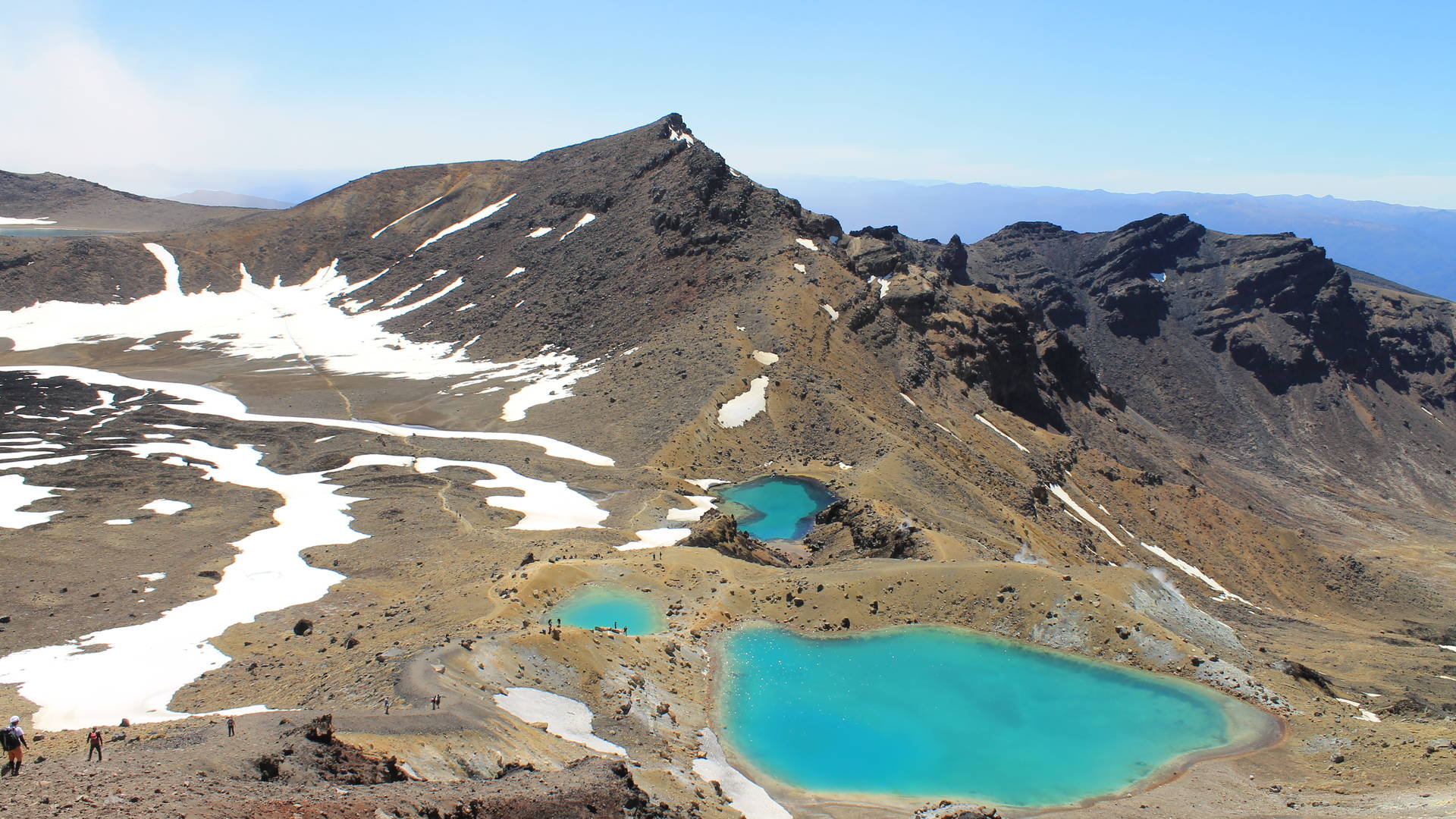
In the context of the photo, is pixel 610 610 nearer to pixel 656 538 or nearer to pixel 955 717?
pixel 656 538

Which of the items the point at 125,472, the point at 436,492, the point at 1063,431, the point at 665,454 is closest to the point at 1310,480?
the point at 1063,431

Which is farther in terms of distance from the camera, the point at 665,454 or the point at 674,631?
the point at 665,454

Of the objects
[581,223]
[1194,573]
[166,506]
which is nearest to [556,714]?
[166,506]

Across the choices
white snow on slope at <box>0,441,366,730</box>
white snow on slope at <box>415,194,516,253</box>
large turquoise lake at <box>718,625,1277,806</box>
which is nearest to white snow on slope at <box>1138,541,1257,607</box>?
large turquoise lake at <box>718,625,1277,806</box>

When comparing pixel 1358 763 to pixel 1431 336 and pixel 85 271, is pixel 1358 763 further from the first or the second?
pixel 1431 336

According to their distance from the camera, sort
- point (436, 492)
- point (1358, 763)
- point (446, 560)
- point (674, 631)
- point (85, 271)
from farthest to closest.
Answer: point (85, 271), point (436, 492), point (446, 560), point (674, 631), point (1358, 763)

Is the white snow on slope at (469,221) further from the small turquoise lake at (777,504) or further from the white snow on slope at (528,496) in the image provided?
the small turquoise lake at (777,504)

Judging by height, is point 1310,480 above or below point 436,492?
below

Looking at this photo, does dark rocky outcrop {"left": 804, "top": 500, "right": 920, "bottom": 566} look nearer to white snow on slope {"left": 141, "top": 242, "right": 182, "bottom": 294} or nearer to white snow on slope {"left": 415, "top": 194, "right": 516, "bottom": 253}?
white snow on slope {"left": 415, "top": 194, "right": 516, "bottom": 253}
